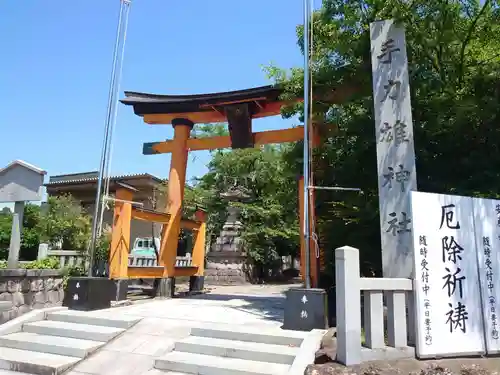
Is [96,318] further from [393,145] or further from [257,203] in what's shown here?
[257,203]

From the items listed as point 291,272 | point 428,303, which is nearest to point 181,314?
point 428,303

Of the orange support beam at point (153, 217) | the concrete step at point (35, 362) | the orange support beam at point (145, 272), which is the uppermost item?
the orange support beam at point (153, 217)

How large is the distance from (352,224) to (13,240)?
5694 mm

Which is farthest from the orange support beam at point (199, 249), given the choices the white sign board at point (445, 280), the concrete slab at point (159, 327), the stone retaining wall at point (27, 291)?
the white sign board at point (445, 280)

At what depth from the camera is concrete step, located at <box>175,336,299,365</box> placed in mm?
4570

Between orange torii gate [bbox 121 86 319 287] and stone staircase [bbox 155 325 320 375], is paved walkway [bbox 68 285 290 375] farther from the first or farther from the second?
orange torii gate [bbox 121 86 319 287]

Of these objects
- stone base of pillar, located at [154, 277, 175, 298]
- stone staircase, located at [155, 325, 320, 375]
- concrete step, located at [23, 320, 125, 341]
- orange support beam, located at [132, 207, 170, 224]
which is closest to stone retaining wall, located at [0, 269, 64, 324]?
concrete step, located at [23, 320, 125, 341]

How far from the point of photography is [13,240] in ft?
21.4

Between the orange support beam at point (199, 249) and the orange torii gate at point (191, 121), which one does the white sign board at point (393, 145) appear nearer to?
the orange torii gate at point (191, 121)

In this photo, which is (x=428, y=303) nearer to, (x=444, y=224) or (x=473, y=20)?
(x=444, y=224)

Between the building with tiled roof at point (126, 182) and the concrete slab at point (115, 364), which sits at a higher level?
the building with tiled roof at point (126, 182)

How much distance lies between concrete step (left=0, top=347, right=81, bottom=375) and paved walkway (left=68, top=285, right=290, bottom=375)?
0.53 feet

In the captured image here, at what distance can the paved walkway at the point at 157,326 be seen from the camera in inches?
187

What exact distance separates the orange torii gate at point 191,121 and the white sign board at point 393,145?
10.8 ft
